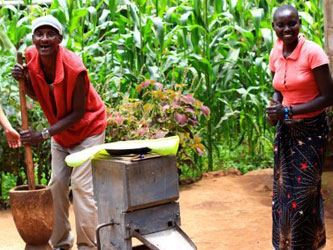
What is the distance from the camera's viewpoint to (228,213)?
5.73 m

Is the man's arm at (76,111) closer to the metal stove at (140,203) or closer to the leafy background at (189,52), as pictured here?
the metal stove at (140,203)

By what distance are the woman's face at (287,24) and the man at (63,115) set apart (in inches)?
48.3

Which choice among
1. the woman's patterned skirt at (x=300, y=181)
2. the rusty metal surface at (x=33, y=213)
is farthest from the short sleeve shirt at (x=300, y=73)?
the rusty metal surface at (x=33, y=213)

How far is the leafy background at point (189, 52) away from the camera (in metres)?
6.74

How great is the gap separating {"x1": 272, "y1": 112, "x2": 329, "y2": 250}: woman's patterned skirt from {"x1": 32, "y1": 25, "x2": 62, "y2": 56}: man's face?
1.44 metres

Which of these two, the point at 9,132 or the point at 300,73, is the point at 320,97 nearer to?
the point at 300,73

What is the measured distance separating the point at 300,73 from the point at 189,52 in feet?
11.9

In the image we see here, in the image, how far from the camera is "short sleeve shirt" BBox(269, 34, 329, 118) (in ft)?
11.8

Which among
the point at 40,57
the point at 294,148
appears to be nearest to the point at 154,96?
the point at 40,57

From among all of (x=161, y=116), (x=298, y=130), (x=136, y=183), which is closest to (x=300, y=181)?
(x=298, y=130)

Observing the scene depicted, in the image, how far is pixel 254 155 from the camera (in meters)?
7.65

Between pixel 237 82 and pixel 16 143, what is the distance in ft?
12.5

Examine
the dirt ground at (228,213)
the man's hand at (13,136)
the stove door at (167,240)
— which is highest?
the man's hand at (13,136)

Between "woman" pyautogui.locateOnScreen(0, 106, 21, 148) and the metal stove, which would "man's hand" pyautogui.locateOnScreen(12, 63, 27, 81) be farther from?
the metal stove
